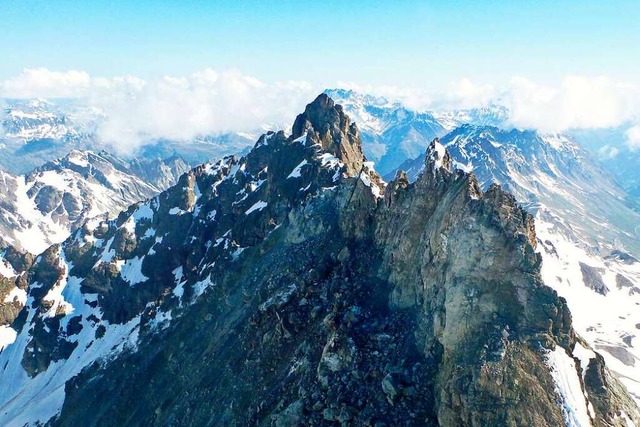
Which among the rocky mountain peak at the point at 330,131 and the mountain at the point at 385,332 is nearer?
the mountain at the point at 385,332

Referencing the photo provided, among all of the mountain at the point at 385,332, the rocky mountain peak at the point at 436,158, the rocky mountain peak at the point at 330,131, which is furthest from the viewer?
the rocky mountain peak at the point at 330,131

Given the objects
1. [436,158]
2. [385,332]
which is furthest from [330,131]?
[385,332]

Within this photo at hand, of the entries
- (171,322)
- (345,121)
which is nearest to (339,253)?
(171,322)

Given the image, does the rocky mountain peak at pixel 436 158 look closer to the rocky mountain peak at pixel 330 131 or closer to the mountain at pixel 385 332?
the mountain at pixel 385 332

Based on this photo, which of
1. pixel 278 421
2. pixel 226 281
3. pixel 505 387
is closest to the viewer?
pixel 505 387

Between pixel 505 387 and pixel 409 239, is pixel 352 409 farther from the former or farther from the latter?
pixel 409 239

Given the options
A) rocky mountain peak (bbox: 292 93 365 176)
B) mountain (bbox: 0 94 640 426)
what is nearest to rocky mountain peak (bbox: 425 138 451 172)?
mountain (bbox: 0 94 640 426)

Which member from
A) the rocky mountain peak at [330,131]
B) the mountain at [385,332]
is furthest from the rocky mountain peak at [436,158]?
the rocky mountain peak at [330,131]

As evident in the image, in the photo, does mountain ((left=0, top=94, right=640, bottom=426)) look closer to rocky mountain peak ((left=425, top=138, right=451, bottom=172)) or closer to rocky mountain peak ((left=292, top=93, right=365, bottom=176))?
rocky mountain peak ((left=425, top=138, right=451, bottom=172))

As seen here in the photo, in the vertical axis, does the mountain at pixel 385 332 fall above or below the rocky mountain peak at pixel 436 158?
below
